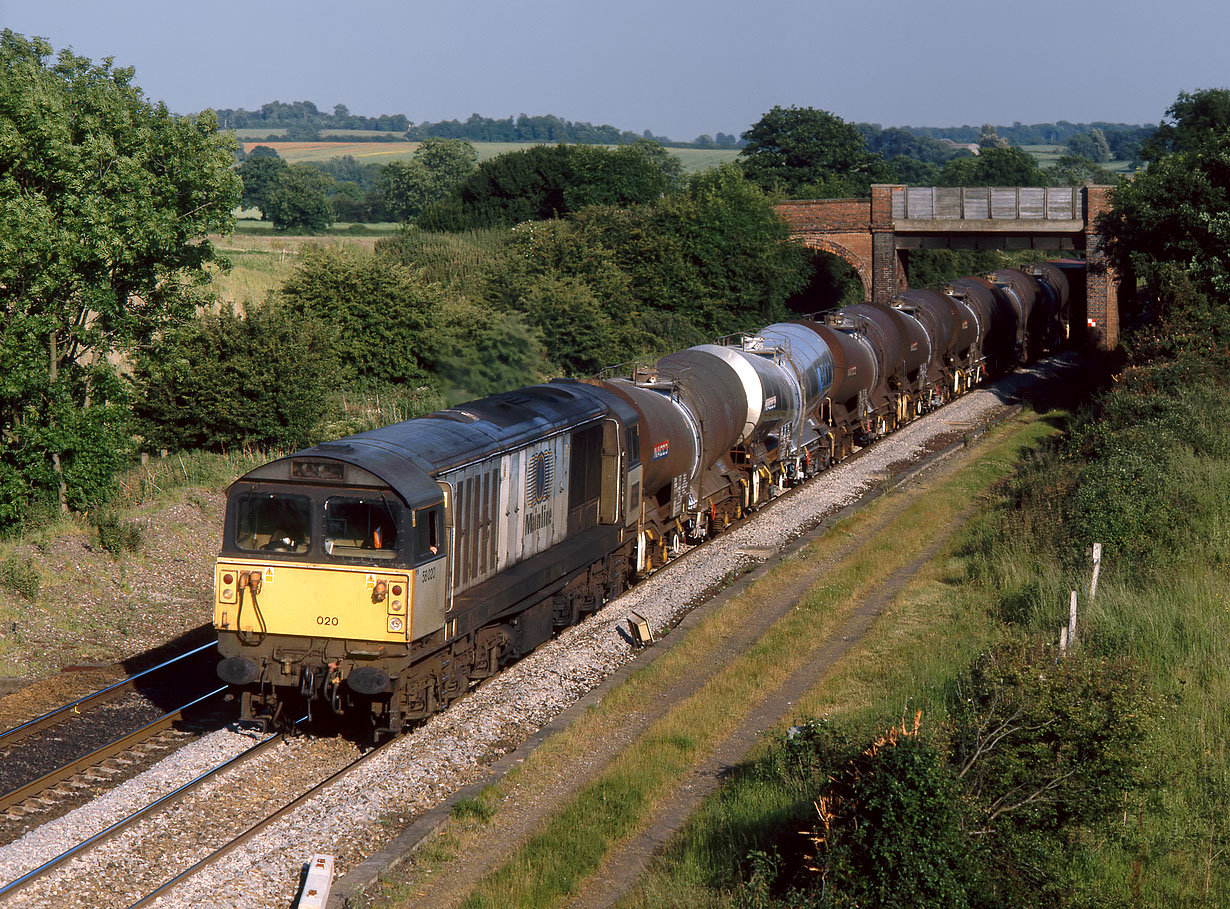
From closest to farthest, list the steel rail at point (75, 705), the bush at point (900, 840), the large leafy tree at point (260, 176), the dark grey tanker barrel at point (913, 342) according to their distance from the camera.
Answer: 1. the bush at point (900, 840)
2. the steel rail at point (75, 705)
3. the dark grey tanker barrel at point (913, 342)
4. the large leafy tree at point (260, 176)

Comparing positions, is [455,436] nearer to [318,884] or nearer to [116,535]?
[318,884]

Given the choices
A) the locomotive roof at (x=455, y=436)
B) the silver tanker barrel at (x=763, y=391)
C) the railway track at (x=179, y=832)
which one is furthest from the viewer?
the silver tanker barrel at (x=763, y=391)

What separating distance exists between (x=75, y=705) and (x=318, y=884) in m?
7.57

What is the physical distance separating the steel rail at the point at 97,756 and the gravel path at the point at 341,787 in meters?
1.10

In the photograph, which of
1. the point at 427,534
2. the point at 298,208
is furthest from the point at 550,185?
the point at 427,534

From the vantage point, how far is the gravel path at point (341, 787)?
38.1ft

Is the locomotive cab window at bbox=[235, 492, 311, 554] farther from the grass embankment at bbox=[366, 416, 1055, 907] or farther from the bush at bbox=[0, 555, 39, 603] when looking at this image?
the bush at bbox=[0, 555, 39, 603]

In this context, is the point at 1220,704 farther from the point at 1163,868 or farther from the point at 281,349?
the point at 281,349

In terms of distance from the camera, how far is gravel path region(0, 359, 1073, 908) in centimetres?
1160

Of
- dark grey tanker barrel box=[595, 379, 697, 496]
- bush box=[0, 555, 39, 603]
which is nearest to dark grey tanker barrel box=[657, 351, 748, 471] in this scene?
dark grey tanker barrel box=[595, 379, 697, 496]

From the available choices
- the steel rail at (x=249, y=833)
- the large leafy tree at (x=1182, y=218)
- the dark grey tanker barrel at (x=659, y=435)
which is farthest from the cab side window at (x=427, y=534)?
the large leafy tree at (x=1182, y=218)

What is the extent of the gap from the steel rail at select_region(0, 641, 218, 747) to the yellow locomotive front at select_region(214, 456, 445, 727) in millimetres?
3611

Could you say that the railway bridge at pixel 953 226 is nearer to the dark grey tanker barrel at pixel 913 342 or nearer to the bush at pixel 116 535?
the dark grey tanker barrel at pixel 913 342

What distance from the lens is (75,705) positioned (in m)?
16.8
